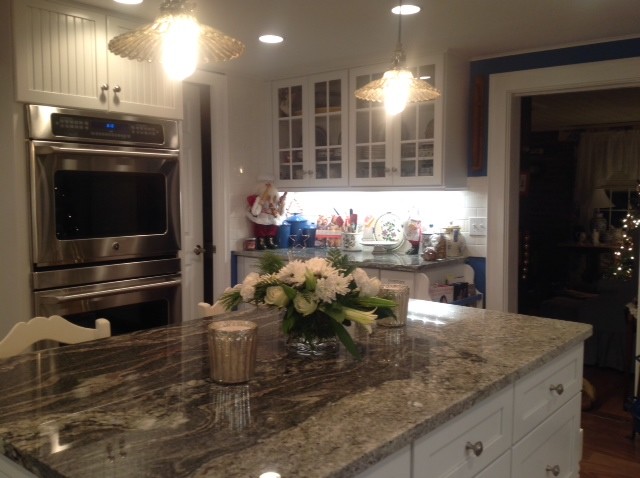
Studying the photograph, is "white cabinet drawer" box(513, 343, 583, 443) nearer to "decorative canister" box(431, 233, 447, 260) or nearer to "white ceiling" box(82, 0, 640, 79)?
"white ceiling" box(82, 0, 640, 79)

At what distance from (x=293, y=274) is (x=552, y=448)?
985 mm

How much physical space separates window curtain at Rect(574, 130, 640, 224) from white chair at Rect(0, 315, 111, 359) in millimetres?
7082

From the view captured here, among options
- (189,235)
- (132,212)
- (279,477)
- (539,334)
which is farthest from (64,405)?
(189,235)

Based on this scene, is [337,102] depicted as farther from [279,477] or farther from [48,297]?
[279,477]

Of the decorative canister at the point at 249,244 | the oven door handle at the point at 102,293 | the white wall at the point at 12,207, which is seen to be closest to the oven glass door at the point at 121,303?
the oven door handle at the point at 102,293

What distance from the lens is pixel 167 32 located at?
1.60 metres

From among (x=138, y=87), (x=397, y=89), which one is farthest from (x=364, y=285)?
(x=138, y=87)

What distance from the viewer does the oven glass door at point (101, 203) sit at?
274 cm

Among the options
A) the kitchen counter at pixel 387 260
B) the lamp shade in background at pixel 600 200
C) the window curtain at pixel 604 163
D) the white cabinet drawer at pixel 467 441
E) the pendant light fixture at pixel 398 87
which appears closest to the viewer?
the white cabinet drawer at pixel 467 441

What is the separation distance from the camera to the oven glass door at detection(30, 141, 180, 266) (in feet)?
9.00

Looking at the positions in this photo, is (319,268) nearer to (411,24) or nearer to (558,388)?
(558,388)

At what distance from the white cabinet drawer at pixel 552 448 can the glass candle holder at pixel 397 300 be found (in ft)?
1.65

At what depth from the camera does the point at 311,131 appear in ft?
14.0

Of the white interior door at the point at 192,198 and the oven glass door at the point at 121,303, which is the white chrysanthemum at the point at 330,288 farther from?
the white interior door at the point at 192,198
